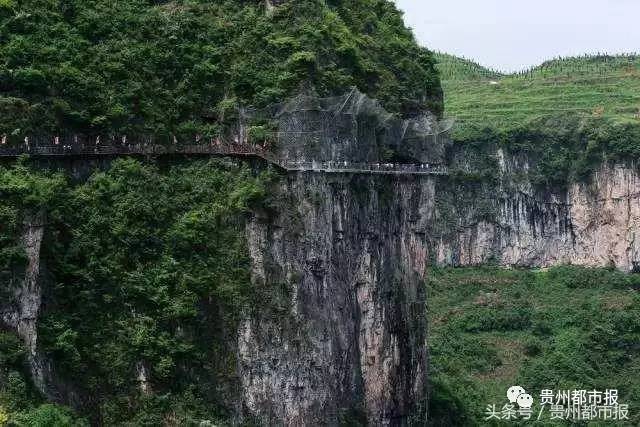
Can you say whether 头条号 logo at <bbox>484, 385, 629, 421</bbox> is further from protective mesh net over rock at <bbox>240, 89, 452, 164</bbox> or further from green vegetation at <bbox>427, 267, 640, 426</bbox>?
protective mesh net over rock at <bbox>240, 89, 452, 164</bbox>

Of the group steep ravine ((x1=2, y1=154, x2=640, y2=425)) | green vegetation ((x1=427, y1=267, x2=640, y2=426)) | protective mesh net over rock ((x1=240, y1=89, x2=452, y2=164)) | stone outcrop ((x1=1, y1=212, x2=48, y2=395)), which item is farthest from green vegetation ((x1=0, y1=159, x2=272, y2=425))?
green vegetation ((x1=427, y1=267, x2=640, y2=426))

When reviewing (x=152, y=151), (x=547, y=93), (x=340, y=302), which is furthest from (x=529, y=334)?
(x=152, y=151)

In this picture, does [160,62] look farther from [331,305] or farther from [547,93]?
[547,93]

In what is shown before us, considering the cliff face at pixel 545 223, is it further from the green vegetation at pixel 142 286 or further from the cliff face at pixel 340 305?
the green vegetation at pixel 142 286

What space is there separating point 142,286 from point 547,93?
6088cm

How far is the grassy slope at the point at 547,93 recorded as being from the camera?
79.5 metres

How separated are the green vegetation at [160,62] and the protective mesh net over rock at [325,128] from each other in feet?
2.17

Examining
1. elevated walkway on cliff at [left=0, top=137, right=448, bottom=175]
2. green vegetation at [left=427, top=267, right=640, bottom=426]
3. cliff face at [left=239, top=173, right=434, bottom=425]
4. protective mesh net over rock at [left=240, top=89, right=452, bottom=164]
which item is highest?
protective mesh net over rock at [left=240, top=89, right=452, bottom=164]

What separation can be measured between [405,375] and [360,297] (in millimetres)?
4570

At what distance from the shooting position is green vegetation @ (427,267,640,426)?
57.3 meters

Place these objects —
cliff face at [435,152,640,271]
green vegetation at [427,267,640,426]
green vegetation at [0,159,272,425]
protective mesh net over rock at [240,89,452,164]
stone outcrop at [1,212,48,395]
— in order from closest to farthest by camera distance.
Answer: stone outcrop at [1,212,48,395] → green vegetation at [0,159,272,425] → protective mesh net over rock at [240,89,452,164] → green vegetation at [427,267,640,426] → cliff face at [435,152,640,271]

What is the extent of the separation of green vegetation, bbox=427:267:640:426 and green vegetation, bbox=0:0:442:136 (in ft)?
52.9

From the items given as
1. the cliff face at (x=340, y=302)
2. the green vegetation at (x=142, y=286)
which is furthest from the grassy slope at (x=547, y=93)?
the green vegetation at (x=142, y=286)

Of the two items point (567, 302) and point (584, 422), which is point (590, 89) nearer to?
point (567, 302)
